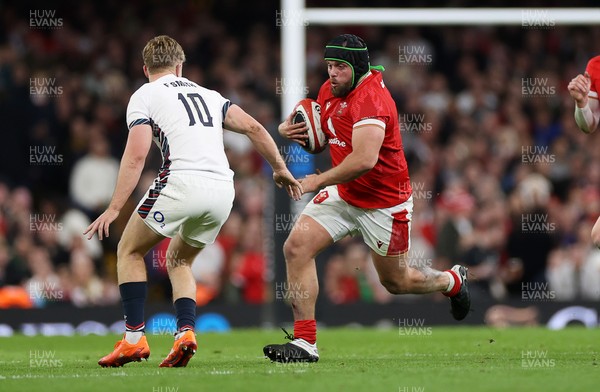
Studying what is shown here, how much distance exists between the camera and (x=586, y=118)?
8219 millimetres

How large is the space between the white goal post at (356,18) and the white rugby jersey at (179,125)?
493cm

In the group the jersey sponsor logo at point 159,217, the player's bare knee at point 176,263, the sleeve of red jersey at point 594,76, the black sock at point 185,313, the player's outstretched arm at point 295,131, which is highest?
Result: the sleeve of red jersey at point 594,76

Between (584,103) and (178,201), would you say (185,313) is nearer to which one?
(178,201)

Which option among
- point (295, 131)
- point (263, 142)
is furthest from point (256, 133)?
point (295, 131)

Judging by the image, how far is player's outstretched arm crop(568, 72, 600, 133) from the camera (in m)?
8.09

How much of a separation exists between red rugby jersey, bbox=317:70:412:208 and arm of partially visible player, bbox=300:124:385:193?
0.69 feet

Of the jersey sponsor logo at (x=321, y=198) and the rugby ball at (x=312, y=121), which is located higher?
the rugby ball at (x=312, y=121)

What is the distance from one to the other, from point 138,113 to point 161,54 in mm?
452

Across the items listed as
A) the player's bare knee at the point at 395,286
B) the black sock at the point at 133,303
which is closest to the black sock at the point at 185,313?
the black sock at the point at 133,303

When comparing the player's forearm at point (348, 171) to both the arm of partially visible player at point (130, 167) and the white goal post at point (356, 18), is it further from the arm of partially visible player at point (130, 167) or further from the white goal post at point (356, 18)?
the white goal post at point (356, 18)

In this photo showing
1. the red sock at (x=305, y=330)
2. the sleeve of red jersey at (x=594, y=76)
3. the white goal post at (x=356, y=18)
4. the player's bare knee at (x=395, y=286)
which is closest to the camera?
the red sock at (x=305, y=330)

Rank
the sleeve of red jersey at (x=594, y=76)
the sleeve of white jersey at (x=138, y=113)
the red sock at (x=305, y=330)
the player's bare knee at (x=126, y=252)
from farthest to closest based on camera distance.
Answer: the sleeve of red jersey at (x=594, y=76) → the red sock at (x=305, y=330) → the player's bare knee at (x=126, y=252) → the sleeve of white jersey at (x=138, y=113)

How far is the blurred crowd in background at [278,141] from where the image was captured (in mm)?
13922

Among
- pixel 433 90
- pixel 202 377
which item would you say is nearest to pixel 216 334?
pixel 202 377
